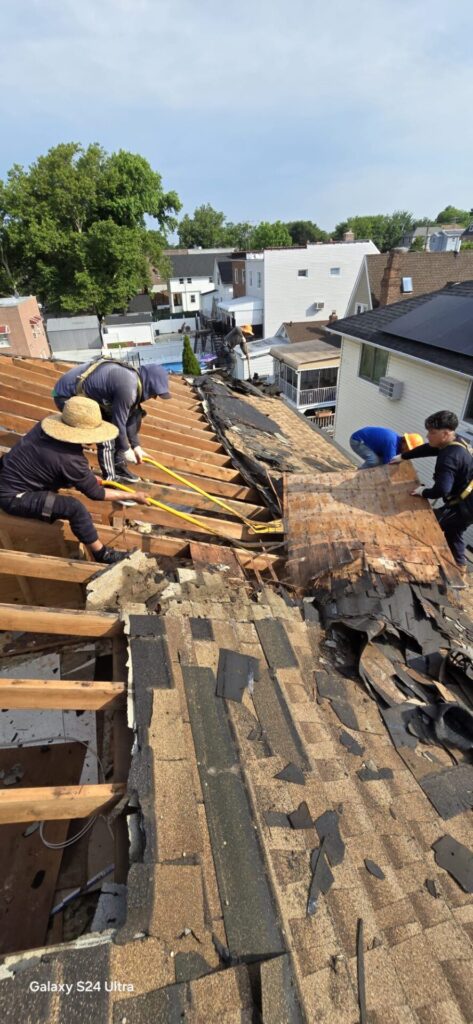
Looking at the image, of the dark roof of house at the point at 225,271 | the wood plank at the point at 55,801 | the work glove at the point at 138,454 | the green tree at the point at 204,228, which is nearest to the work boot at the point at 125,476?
the work glove at the point at 138,454

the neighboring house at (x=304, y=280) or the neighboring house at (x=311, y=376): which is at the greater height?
the neighboring house at (x=304, y=280)

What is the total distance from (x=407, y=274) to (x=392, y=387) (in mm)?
9662

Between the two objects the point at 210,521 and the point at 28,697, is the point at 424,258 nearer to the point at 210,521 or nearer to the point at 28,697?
the point at 210,521

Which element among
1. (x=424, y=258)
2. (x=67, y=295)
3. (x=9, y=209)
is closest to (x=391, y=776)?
(x=424, y=258)

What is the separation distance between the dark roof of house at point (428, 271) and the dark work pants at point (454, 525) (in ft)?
53.2

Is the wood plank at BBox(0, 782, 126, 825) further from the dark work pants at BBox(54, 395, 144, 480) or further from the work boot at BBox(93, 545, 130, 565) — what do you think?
the dark work pants at BBox(54, 395, 144, 480)

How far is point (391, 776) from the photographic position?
7.64 ft

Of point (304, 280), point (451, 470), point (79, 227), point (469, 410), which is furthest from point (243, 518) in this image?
point (79, 227)

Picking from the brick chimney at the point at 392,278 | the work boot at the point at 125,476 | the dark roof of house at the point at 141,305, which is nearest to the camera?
the work boot at the point at 125,476

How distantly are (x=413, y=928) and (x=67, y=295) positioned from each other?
35010 mm

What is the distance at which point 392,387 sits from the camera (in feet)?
40.5

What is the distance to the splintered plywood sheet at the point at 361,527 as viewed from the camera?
12.1ft

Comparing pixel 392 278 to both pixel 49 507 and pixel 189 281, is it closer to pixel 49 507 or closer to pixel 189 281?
pixel 49 507

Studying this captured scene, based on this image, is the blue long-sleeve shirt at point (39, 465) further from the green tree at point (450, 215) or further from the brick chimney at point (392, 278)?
the green tree at point (450, 215)
